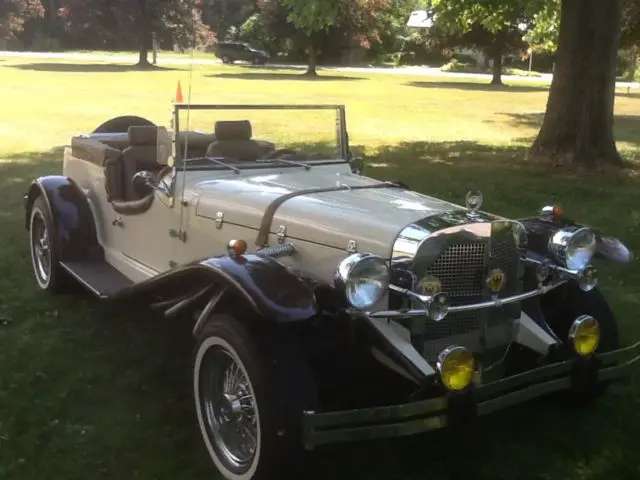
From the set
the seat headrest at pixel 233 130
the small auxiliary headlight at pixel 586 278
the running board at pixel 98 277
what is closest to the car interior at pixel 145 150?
the seat headrest at pixel 233 130

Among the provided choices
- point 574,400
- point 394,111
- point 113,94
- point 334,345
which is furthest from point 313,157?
point 113,94

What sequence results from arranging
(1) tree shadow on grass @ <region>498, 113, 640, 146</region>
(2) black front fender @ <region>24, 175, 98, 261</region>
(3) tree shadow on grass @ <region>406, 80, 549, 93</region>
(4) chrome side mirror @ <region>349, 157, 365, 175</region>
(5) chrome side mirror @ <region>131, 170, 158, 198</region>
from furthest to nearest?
(3) tree shadow on grass @ <region>406, 80, 549, 93</region> → (1) tree shadow on grass @ <region>498, 113, 640, 146</region> → (2) black front fender @ <region>24, 175, 98, 261</region> → (4) chrome side mirror @ <region>349, 157, 365, 175</region> → (5) chrome side mirror @ <region>131, 170, 158, 198</region>

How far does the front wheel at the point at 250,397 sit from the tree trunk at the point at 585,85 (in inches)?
390

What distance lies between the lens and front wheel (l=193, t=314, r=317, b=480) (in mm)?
3148

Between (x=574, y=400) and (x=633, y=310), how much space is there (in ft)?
6.39

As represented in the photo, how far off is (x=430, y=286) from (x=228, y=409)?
1098 millimetres

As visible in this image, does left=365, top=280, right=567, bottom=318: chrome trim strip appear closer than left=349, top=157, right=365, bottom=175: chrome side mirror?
Yes

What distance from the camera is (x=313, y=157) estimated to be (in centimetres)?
509

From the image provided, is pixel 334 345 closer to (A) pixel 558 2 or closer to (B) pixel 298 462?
(B) pixel 298 462

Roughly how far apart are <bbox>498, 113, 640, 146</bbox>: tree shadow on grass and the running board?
48.1ft

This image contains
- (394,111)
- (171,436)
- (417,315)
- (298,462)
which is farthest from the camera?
(394,111)

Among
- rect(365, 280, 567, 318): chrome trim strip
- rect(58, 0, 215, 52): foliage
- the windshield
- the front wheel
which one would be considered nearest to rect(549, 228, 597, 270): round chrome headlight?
rect(365, 280, 567, 318): chrome trim strip

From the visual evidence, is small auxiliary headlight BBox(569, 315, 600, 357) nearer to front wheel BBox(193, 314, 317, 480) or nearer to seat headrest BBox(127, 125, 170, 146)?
front wheel BBox(193, 314, 317, 480)

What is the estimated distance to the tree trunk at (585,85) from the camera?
1197cm
